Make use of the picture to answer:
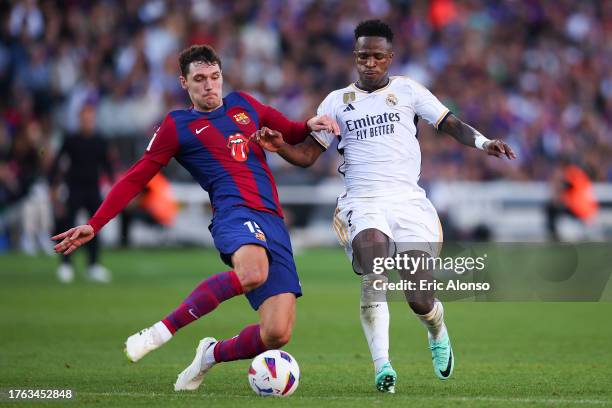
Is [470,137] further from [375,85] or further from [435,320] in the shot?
[435,320]

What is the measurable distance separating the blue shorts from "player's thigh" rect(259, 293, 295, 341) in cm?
5

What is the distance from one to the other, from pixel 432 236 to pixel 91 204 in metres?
9.99

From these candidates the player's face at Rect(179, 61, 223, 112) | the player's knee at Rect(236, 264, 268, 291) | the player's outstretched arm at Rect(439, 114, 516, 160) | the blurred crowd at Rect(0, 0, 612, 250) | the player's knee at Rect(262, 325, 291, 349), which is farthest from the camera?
the blurred crowd at Rect(0, 0, 612, 250)

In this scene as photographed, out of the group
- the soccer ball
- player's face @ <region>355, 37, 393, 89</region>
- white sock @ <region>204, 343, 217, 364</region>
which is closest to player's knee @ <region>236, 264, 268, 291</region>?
the soccer ball

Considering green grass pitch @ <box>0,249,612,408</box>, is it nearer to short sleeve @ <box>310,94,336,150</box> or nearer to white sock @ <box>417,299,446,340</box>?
white sock @ <box>417,299,446,340</box>

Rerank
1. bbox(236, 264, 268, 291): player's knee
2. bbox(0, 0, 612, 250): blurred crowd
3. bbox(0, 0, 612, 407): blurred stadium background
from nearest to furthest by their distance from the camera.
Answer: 1. bbox(236, 264, 268, 291): player's knee
2. bbox(0, 0, 612, 407): blurred stadium background
3. bbox(0, 0, 612, 250): blurred crowd

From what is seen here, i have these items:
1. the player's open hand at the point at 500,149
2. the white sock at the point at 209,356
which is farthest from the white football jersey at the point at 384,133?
the white sock at the point at 209,356

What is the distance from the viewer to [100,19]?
24734 millimetres

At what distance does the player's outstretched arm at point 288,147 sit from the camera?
786cm

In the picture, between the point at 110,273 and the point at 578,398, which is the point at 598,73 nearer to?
the point at 110,273

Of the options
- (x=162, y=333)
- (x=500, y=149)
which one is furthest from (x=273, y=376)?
(x=500, y=149)

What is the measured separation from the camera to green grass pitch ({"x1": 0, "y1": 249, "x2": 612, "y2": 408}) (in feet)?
25.1

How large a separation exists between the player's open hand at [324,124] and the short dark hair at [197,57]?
83cm

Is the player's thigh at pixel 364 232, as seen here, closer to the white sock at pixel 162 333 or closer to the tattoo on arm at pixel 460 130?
the tattoo on arm at pixel 460 130
